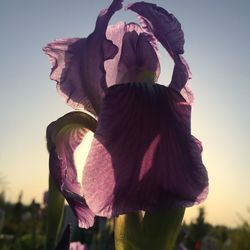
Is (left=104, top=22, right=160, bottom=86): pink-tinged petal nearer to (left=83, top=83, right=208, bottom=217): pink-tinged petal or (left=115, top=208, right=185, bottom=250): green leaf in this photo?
(left=83, top=83, right=208, bottom=217): pink-tinged petal

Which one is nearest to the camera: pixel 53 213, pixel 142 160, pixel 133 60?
pixel 142 160

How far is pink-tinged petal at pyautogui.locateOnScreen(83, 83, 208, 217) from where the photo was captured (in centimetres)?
116

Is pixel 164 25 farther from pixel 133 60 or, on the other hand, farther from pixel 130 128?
pixel 130 128

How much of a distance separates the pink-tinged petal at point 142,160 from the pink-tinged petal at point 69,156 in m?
0.13

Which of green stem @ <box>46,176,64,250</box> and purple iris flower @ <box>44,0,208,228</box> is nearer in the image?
purple iris flower @ <box>44,0,208,228</box>

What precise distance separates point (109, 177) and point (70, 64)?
487mm

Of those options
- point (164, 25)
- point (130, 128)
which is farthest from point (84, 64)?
point (130, 128)

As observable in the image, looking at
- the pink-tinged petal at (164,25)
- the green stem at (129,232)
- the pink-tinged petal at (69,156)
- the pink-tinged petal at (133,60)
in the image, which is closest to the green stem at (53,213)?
the pink-tinged petal at (69,156)

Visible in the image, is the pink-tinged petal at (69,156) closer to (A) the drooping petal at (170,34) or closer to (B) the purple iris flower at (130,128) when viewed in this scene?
(B) the purple iris flower at (130,128)

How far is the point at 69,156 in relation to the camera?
156cm

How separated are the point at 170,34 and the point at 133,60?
154mm

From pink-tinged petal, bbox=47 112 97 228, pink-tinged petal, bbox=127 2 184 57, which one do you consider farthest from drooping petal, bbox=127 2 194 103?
pink-tinged petal, bbox=47 112 97 228

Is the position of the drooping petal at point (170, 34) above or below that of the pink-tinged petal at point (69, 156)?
above

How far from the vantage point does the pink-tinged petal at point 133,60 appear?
1.49 m
